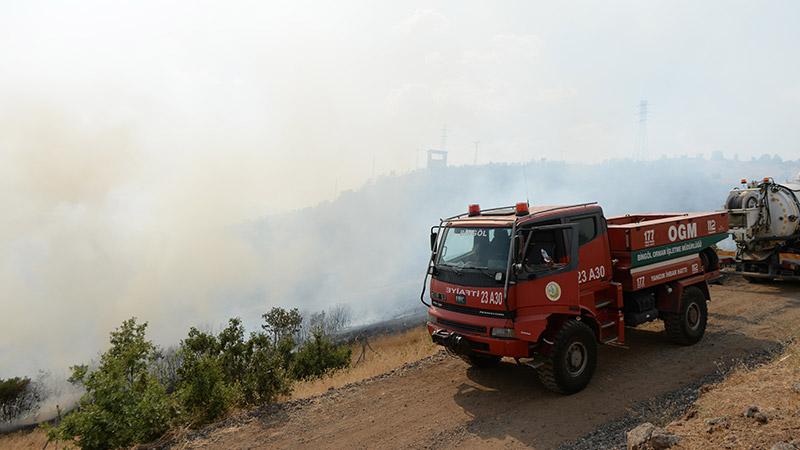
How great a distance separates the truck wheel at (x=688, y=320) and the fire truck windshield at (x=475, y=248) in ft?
14.7

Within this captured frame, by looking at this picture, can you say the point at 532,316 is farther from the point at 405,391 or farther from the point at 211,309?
the point at 211,309

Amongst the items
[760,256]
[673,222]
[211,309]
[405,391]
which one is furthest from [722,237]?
[211,309]

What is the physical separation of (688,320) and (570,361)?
377 centimetres

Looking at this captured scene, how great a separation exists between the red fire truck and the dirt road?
450 mm

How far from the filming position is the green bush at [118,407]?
6.21 metres

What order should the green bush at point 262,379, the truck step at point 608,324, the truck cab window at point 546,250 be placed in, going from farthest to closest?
the truck step at point 608,324 → the green bush at point 262,379 → the truck cab window at point 546,250

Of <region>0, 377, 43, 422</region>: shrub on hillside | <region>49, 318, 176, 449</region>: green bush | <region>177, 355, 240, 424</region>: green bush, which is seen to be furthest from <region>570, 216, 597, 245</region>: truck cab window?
<region>0, 377, 43, 422</region>: shrub on hillside

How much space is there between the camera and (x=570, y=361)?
A: 7.21 m

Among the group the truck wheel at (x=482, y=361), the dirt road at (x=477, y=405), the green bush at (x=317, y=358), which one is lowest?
the green bush at (x=317, y=358)

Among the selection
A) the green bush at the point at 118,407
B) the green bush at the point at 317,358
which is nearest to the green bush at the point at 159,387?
the green bush at the point at 118,407

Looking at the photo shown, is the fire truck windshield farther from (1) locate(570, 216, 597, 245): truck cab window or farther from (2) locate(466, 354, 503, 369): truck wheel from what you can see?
(2) locate(466, 354, 503, 369): truck wheel

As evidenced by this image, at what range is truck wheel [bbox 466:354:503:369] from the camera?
825cm

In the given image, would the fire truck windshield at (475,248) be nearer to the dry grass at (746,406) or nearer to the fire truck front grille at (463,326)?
the fire truck front grille at (463,326)

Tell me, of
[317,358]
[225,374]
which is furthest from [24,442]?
[225,374]
